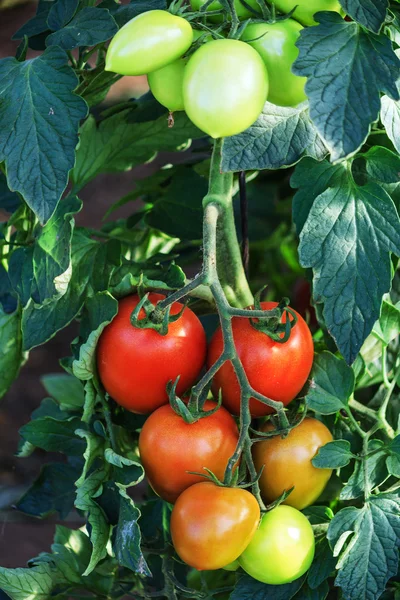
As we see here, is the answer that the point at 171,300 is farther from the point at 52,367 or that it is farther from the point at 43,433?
the point at 52,367

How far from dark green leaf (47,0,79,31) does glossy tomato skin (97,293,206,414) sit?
205mm

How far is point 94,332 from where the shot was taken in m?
0.54

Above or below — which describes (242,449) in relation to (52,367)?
above

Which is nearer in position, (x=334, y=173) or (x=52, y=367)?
(x=334, y=173)

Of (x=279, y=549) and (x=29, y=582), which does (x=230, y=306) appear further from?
(x=29, y=582)

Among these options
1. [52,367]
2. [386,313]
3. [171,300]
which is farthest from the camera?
[52,367]

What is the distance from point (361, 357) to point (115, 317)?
0.69ft

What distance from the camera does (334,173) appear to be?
0.55 m

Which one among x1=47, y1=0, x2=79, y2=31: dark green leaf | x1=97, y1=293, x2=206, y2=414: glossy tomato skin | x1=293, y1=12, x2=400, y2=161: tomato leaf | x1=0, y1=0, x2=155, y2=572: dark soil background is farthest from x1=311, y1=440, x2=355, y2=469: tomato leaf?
x1=0, y1=0, x2=155, y2=572: dark soil background

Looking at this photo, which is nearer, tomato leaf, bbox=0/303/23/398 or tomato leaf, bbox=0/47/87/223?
tomato leaf, bbox=0/47/87/223

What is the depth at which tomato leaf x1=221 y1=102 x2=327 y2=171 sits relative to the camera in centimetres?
49

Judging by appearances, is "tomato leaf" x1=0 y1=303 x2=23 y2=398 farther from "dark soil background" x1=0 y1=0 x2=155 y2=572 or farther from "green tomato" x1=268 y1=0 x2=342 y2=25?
"dark soil background" x1=0 y1=0 x2=155 y2=572

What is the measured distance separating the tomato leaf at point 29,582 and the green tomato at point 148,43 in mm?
389

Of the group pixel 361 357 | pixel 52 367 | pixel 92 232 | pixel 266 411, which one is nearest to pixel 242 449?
pixel 266 411
